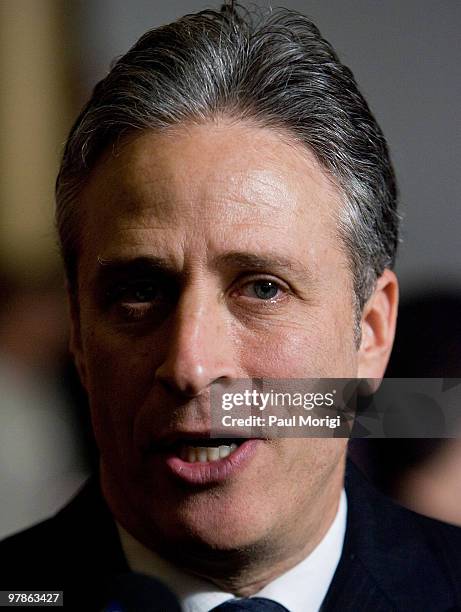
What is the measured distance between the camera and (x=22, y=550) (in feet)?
4.02

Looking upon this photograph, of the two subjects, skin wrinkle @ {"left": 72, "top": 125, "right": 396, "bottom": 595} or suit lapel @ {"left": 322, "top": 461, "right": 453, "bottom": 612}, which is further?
suit lapel @ {"left": 322, "top": 461, "right": 453, "bottom": 612}

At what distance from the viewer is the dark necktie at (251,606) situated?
108 centimetres

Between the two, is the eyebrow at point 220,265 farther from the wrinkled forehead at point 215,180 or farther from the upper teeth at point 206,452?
the upper teeth at point 206,452

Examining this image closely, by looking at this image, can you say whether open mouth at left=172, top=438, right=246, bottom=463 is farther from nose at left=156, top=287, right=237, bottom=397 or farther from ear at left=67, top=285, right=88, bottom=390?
ear at left=67, top=285, right=88, bottom=390

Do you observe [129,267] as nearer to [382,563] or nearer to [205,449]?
[205,449]

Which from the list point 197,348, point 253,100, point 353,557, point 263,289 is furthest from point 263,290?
point 353,557

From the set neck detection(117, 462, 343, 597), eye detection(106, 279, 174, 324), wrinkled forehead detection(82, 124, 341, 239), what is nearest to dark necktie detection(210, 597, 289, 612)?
neck detection(117, 462, 343, 597)

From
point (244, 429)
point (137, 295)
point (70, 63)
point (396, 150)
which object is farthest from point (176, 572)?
point (70, 63)

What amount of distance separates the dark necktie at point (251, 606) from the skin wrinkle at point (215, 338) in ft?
0.06

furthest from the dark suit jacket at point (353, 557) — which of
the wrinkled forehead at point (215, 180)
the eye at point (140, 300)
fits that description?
the wrinkled forehead at point (215, 180)

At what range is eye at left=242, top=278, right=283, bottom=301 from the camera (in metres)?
1.04

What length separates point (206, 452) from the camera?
1.03 m

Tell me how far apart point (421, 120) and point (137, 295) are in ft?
1.60

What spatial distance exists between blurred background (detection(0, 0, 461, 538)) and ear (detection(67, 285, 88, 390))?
113 mm
